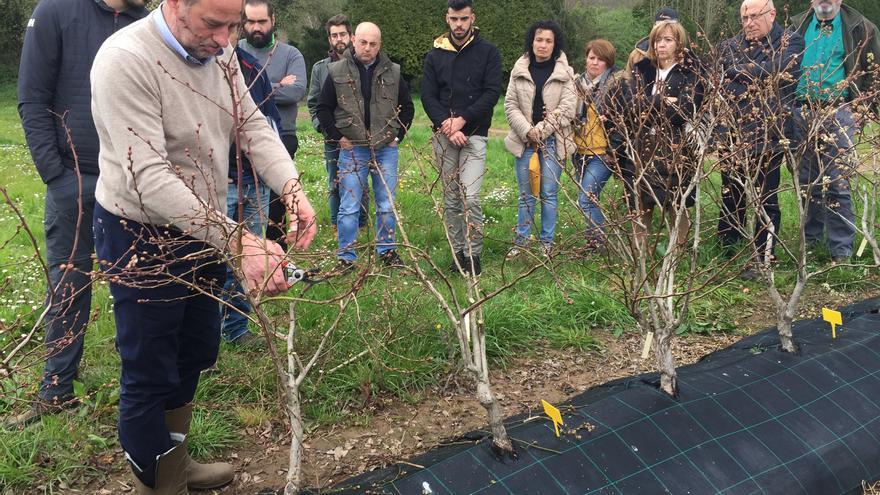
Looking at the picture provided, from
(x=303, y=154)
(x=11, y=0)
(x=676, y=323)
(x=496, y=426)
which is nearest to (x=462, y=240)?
(x=676, y=323)

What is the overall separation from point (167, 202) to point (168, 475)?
966 mm

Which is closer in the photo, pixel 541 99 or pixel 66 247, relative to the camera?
pixel 66 247

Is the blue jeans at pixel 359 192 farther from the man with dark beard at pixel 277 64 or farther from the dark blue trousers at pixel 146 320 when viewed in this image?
the dark blue trousers at pixel 146 320

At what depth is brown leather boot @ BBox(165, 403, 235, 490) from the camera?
247 centimetres

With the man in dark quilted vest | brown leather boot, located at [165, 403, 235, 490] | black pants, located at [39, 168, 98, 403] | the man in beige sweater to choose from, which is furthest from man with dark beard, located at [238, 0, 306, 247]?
the man in beige sweater

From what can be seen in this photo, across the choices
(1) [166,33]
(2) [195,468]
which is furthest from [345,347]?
(1) [166,33]

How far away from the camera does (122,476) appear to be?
277 cm

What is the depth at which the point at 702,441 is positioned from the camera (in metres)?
2.54

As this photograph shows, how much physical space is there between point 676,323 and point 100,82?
2.18 meters

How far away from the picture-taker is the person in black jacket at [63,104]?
2834 mm

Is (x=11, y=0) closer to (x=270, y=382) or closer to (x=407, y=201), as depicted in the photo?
(x=407, y=201)

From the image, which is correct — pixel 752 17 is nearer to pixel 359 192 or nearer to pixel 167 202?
pixel 359 192

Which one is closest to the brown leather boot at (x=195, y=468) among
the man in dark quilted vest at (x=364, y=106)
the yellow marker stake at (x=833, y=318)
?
the man in dark quilted vest at (x=364, y=106)

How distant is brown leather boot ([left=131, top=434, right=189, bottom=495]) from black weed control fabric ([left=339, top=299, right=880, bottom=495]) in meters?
0.55
